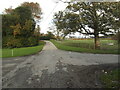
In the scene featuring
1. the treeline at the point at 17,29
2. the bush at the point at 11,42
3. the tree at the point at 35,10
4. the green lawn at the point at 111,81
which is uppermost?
the tree at the point at 35,10

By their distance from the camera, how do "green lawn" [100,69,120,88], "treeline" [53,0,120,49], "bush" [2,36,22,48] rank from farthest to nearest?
1. "bush" [2,36,22,48]
2. "treeline" [53,0,120,49]
3. "green lawn" [100,69,120,88]

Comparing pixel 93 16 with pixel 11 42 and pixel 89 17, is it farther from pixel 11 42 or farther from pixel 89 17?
pixel 11 42

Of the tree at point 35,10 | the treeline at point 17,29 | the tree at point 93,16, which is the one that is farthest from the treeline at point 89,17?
the tree at point 35,10

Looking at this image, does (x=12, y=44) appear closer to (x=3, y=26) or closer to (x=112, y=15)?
(x=3, y=26)

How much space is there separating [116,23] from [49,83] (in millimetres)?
13049

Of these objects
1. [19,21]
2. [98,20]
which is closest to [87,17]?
[98,20]

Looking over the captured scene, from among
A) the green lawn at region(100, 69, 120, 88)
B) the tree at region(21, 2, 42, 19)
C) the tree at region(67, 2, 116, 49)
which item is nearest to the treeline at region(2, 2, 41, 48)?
the tree at region(21, 2, 42, 19)

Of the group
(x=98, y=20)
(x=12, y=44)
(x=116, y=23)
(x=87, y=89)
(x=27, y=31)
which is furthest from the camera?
(x=27, y=31)

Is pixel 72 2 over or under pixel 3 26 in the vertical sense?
over

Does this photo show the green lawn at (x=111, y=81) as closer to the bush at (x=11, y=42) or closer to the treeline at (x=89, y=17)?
the treeline at (x=89, y=17)

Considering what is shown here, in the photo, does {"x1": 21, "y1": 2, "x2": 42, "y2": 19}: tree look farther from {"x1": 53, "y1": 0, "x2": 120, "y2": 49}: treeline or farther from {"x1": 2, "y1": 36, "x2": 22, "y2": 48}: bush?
{"x1": 53, "y1": 0, "x2": 120, "y2": 49}: treeline

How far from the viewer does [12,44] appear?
73.5 ft

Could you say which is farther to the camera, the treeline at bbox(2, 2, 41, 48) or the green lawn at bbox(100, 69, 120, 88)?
the treeline at bbox(2, 2, 41, 48)

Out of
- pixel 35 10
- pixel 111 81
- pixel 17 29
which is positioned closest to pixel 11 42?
pixel 17 29
